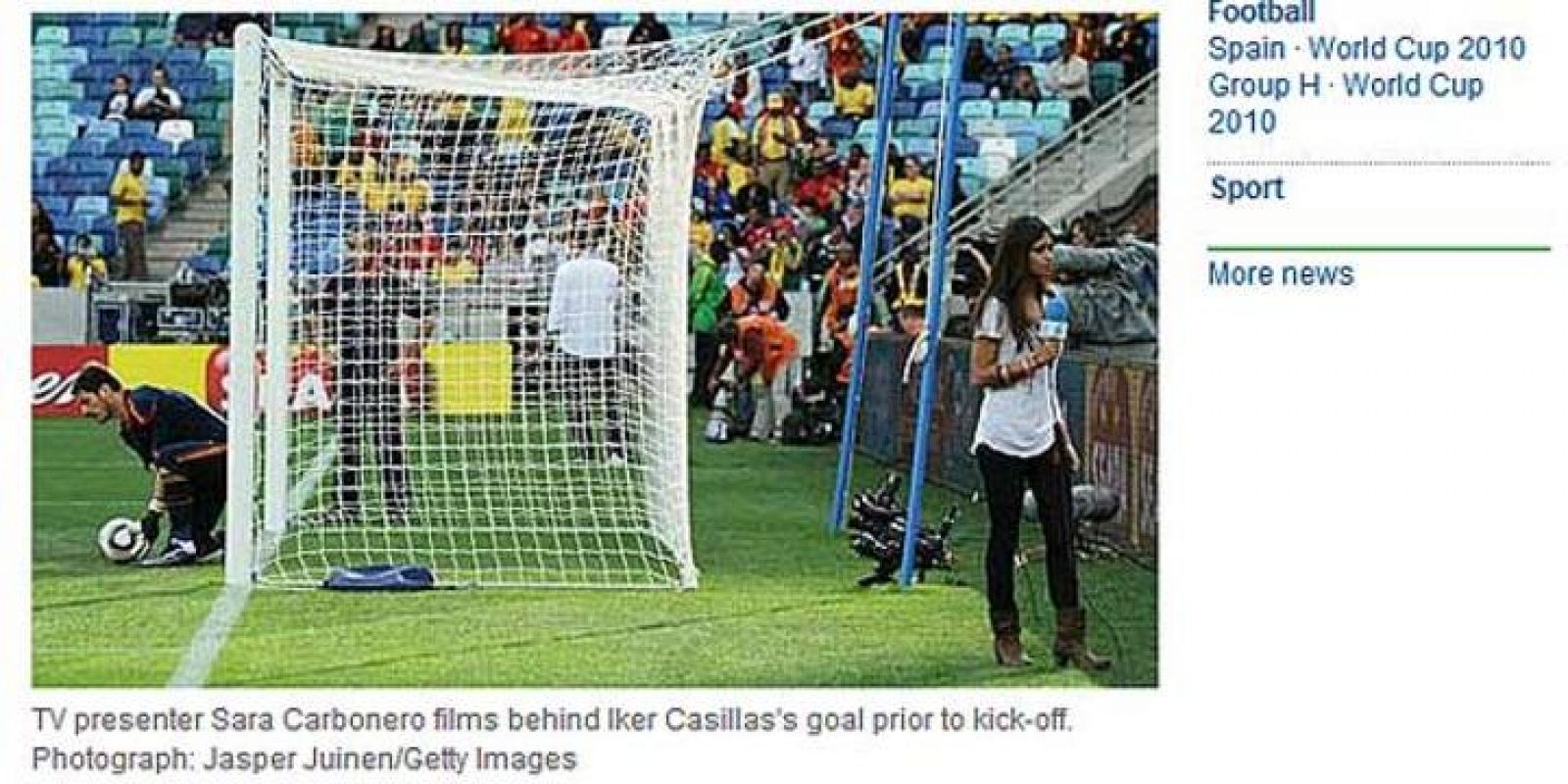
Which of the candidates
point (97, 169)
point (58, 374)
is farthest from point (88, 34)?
point (97, 169)

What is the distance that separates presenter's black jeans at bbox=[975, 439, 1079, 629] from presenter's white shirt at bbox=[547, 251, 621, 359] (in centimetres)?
189

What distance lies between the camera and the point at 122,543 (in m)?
5.03

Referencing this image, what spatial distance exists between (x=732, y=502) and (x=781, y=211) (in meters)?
2.10

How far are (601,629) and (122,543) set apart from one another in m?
1.22

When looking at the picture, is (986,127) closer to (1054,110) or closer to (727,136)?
(1054,110)

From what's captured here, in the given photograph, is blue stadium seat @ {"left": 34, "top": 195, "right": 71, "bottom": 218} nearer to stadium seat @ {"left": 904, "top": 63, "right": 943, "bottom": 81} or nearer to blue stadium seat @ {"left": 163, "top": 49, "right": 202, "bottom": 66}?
blue stadium seat @ {"left": 163, "top": 49, "right": 202, "bottom": 66}

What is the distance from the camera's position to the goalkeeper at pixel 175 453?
493cm

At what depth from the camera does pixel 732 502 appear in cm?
614

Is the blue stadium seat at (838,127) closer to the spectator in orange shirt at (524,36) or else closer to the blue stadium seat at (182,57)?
the blue stadium seat at (182,57)

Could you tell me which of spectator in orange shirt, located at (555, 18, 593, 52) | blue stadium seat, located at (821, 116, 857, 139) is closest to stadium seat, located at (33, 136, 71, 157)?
spectator in orange shirt, located at (555, 18, 593, 52)
